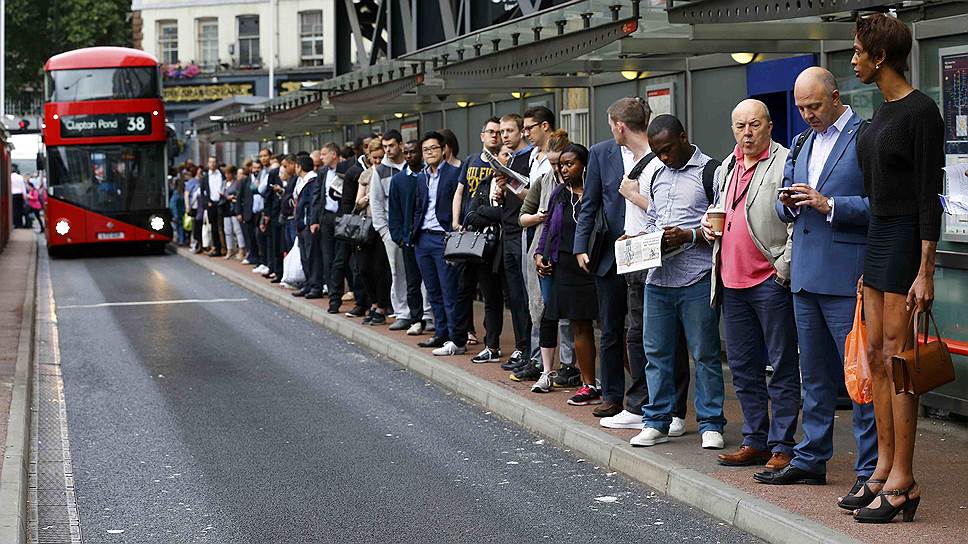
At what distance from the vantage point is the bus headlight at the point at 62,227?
1242 inches

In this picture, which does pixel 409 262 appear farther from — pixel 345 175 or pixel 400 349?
pixel 345 175

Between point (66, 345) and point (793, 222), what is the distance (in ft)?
33.9

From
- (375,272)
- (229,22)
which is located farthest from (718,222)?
(229,22)

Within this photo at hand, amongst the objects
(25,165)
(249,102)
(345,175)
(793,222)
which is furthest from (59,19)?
(793,222)

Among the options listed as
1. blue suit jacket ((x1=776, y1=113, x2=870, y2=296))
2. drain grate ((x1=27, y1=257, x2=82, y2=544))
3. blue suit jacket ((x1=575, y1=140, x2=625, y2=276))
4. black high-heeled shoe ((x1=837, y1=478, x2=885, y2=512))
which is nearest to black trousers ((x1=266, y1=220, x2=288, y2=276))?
drain grate ((x1=27, y1=257, x2=82, y2=544))

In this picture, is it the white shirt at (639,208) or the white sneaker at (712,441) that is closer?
the white sneaker at (712,441)

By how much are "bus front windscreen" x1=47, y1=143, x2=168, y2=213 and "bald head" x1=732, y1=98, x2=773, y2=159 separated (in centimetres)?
2562

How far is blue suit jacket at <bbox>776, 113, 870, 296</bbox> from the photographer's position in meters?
6.71

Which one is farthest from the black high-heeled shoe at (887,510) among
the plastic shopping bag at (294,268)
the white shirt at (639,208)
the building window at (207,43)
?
the building window at (207,43)

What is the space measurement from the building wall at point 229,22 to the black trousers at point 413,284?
43367mm

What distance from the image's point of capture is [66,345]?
1549cm

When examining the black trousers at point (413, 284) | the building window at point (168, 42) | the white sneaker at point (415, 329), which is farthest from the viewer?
the building window at point (168, 42)

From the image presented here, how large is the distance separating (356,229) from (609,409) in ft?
21.9

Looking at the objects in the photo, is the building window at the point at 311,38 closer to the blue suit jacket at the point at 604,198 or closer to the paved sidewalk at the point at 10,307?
the paved sidewalk at the point at 10,307
